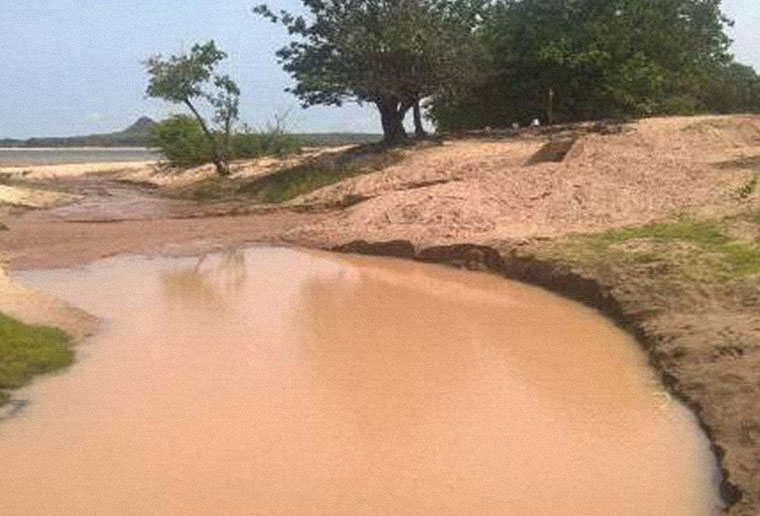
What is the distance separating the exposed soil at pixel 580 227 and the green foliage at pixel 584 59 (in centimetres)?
454

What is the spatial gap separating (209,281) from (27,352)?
247 inches

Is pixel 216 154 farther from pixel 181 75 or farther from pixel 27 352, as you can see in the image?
pixel 27 352

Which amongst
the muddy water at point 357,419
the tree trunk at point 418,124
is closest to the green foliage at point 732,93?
the tree trunk at point 418,124

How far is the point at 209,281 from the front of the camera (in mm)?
16906

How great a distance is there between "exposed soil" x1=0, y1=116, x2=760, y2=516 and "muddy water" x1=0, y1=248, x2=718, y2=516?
44cm

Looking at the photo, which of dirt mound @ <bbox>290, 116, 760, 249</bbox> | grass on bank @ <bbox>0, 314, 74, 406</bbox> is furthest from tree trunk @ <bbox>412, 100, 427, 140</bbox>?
grass on bank @ <bbox>0, 314, 74, 406</bbox>

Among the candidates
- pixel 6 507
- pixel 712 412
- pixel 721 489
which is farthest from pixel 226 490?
pixel 712 412

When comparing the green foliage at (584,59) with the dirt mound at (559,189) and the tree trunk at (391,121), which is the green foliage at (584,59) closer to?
the tree trunk at (391,121)

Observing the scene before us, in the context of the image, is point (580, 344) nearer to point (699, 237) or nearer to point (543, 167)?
point (699, 237)

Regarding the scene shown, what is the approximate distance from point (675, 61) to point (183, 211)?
17.1 metres

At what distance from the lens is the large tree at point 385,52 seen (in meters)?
27.5

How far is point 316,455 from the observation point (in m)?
7.76

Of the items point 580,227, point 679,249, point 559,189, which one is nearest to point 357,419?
point 679,249

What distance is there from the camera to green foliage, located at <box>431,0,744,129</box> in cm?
3008
